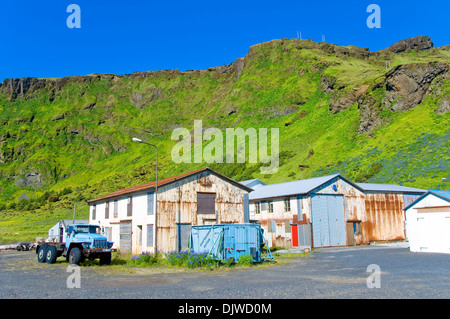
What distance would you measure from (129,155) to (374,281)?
4831 inches

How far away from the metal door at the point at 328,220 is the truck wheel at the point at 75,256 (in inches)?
819

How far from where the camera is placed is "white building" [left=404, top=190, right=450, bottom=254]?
25188 mm

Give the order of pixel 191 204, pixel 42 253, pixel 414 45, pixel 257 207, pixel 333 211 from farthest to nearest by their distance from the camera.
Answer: pixel 414 45
pixel 257 207
pixel 333 211
pixel 191 204
pixel 42 253

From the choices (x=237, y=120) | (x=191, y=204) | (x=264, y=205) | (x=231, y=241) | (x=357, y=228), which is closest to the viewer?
(x=231, y=241)

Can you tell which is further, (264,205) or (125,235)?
(264,205)

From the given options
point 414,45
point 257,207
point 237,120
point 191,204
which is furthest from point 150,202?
point 414,45

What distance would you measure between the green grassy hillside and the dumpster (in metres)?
31.6

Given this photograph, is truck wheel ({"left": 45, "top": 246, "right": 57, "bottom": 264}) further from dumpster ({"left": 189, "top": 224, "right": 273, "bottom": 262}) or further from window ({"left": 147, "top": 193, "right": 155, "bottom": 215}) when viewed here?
dumpster ({"left": 189, "top": 224, "right": 273, "bottom": 262})

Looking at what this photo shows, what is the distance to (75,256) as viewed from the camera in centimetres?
2195

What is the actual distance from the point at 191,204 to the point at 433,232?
17.7 m

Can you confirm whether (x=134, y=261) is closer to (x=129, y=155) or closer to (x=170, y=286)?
(x=170, y=286)

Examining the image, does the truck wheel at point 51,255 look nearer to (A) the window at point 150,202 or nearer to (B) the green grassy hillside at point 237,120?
(A) the window at point 150,202

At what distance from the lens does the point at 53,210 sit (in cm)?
8550

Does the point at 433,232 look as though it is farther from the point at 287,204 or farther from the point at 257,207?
the point at 257,207
